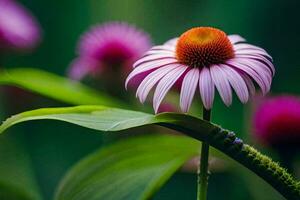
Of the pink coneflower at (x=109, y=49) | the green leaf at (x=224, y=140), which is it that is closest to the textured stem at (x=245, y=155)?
the green leaf at (x=224, y=140)

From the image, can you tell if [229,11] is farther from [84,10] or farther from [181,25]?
[84,10]

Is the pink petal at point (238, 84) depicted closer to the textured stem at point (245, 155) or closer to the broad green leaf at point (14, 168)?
the textured stem at point (245, 155)

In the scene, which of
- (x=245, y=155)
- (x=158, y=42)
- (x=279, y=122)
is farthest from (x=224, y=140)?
(x=158, y=42)

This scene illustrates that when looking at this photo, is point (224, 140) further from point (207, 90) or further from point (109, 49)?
point (109, 49)

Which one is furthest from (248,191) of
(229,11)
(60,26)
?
(60,26)

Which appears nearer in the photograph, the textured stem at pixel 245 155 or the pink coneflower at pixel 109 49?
the textured stem at pixel 245 155
